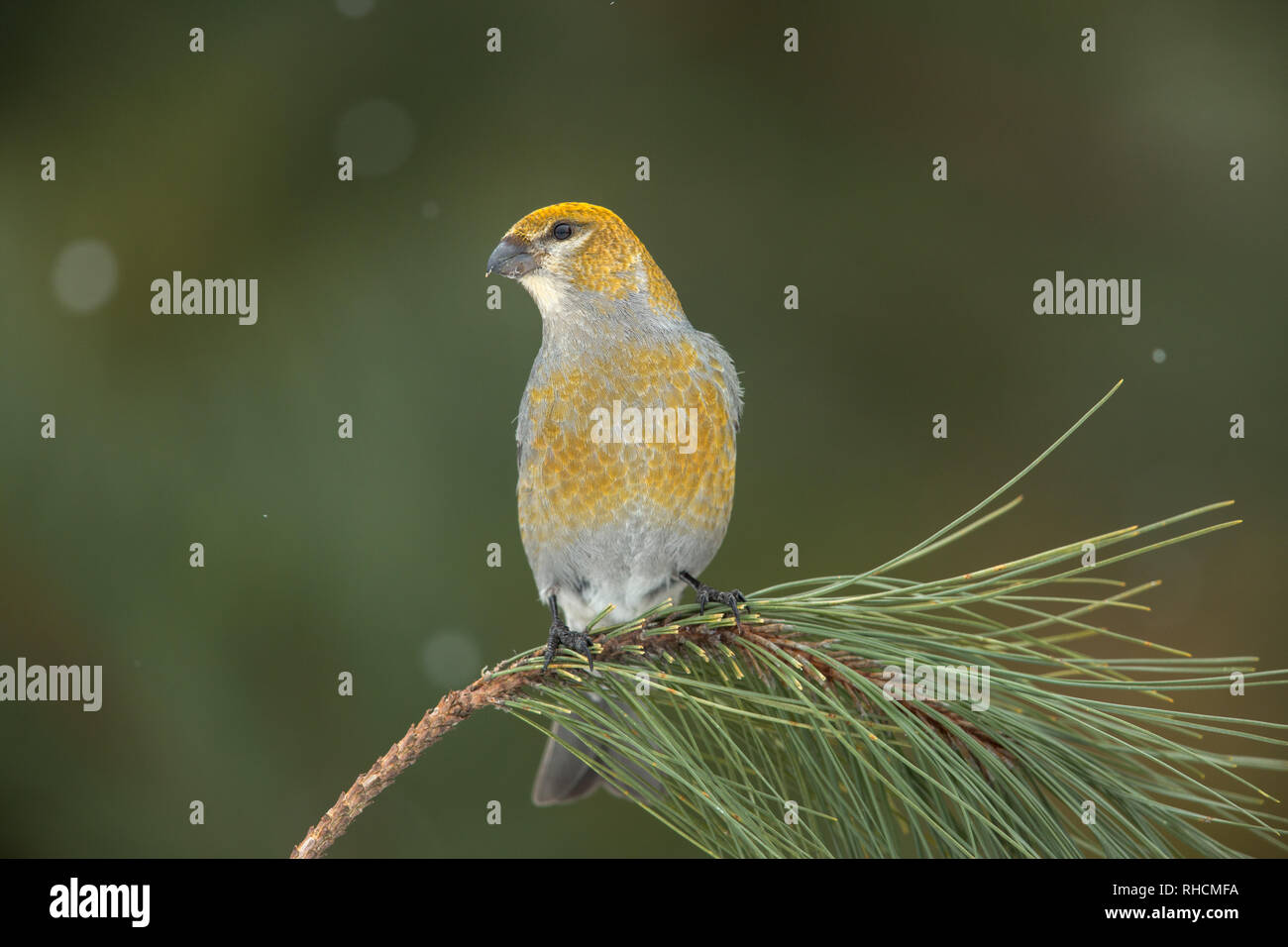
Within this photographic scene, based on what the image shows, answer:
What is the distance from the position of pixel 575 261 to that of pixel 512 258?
119 millimetres

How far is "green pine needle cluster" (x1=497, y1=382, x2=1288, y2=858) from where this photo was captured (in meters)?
1.23

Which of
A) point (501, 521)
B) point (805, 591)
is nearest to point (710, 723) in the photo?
point (805, 591)

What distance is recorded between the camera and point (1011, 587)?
127cm

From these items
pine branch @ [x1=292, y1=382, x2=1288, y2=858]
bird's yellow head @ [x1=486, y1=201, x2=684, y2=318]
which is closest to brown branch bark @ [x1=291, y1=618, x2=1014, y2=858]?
pine branch @ [x1=292, y1=382, x2=1288, y2=858]

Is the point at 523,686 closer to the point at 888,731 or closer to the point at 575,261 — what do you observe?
the point at 888,731

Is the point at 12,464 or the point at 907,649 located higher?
the point at 12,464

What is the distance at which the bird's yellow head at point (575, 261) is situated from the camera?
1.99m

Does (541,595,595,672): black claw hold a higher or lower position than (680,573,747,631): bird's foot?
lower

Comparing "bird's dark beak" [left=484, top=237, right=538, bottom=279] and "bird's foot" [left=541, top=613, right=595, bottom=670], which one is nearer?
"bird's foot" [left=541, top=613, right=595, bottom=670]

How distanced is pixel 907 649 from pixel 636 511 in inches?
26.5

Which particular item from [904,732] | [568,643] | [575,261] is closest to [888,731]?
[904,732]

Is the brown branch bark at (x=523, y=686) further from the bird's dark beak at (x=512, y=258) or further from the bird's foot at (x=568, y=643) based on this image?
the bird's dark beak at (x=512, y=258)

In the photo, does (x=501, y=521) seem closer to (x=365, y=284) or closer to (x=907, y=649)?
(x=365, y=284)

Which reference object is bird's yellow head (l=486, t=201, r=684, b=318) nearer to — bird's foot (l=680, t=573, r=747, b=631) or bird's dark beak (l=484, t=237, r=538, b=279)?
bird's dark beak (l=484, t=237, r=538, b=279)
